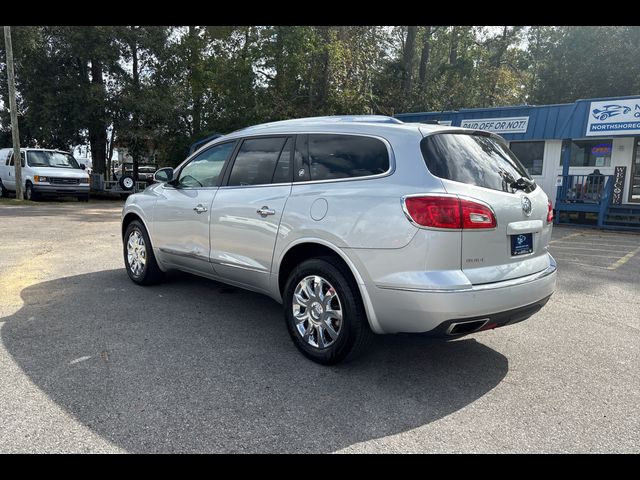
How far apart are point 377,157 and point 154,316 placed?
268cm

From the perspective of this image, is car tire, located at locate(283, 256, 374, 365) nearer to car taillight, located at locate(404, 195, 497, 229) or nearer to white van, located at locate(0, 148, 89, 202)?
car taillight, located at locate(404, 195, 497, 229)

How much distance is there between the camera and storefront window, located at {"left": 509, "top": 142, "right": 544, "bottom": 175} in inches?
617

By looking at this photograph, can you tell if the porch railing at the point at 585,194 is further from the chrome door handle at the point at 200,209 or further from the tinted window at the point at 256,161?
the chrome door handle at the point at 200,209

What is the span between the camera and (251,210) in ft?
13.9

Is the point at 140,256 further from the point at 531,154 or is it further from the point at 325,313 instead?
the point at 531,154

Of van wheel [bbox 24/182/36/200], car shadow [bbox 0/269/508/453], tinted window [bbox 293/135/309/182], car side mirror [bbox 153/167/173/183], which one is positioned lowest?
car shadow [bbox 0/269/508/453]

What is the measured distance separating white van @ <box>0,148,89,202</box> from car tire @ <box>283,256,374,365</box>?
16.9 m

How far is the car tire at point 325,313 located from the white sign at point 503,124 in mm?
13395

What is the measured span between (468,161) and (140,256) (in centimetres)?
401

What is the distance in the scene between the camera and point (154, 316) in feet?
15.6

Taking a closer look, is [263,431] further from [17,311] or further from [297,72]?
[297,72]

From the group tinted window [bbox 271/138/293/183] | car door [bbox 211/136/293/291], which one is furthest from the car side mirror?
tinted window [bbox 271/138/293/183]

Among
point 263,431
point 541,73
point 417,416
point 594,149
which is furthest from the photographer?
point 541,73
